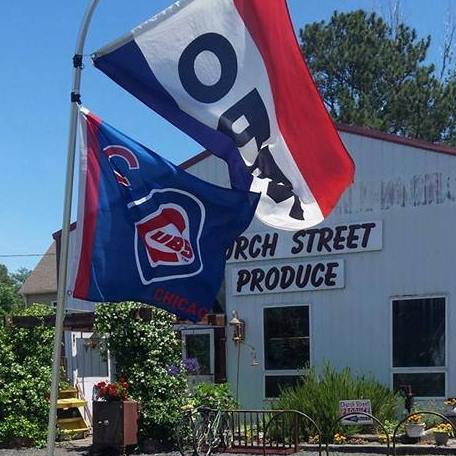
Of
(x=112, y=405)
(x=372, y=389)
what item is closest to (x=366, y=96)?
(x=372, y=389)

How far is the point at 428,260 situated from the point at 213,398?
4.59 meters

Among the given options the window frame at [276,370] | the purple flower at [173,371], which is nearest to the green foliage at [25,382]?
the purple flower at [173,371]

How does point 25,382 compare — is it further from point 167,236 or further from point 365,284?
point 167,236

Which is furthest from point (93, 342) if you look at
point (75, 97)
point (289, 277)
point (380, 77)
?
point (380, 77)

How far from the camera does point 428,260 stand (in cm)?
1560

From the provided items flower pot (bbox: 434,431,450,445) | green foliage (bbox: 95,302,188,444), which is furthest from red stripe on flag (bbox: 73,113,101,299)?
flower pot (bbox: 434,431,450,445)

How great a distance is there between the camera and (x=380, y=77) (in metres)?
33.8

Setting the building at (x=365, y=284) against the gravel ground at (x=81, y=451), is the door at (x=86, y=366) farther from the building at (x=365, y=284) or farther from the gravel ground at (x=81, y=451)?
the building at (x=365, y=284)

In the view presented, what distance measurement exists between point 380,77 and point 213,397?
22.2 m

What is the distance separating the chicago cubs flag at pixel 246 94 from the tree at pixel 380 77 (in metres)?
25.9

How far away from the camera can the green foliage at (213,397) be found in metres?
14.1

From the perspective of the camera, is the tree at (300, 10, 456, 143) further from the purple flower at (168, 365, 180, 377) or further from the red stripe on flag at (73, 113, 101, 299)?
the red stripe on flag at (73, 113, 101, 299)

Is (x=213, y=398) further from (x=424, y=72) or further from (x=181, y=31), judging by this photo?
(x=424, y=72)

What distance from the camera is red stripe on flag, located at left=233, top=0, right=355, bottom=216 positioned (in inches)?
271
